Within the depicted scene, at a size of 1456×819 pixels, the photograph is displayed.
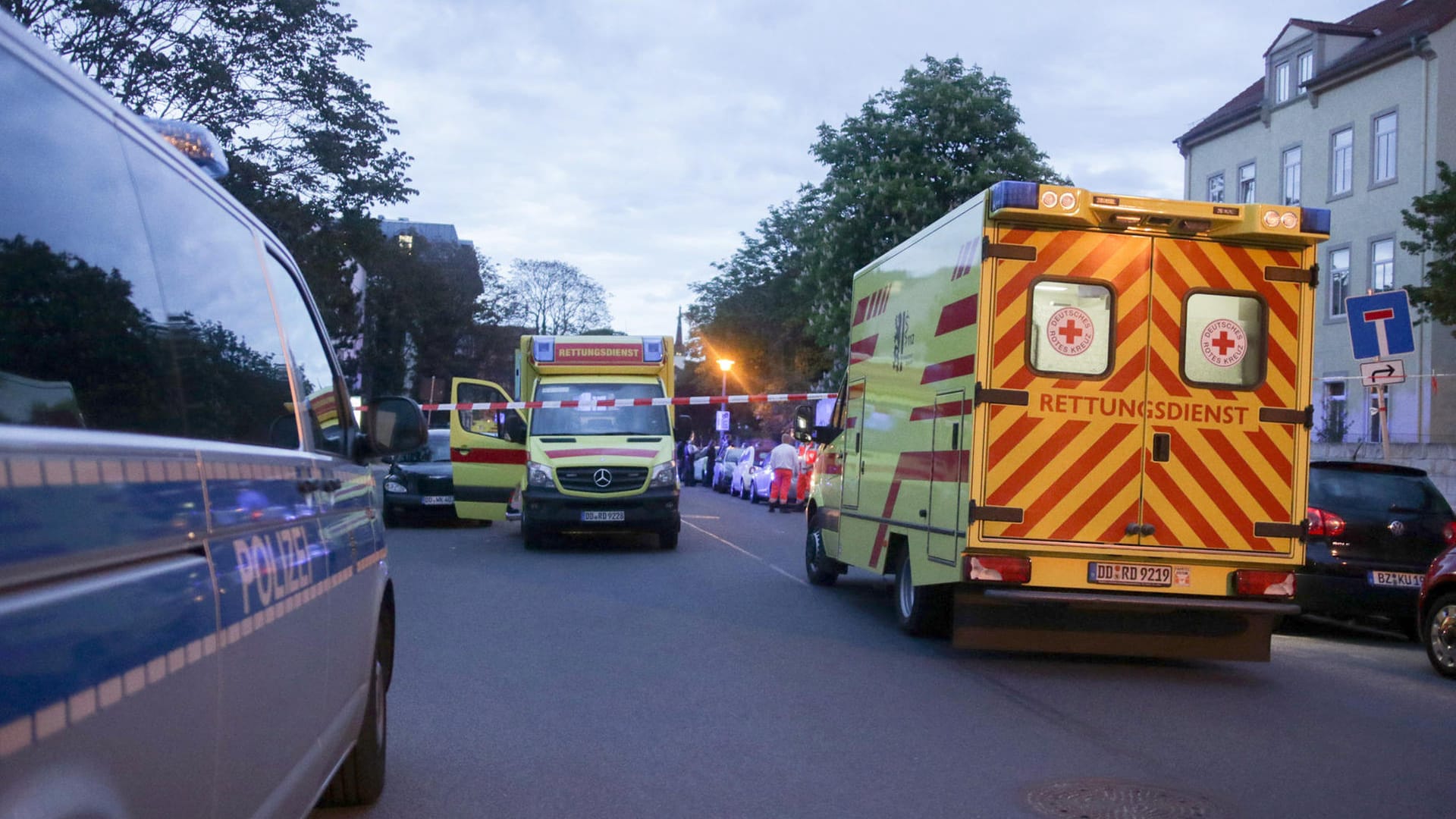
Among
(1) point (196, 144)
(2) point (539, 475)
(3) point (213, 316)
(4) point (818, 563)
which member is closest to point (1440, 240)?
(4) point (818, 563)

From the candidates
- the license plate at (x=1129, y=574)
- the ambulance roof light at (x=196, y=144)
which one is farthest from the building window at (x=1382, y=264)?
the ambulance roof light at (x=196, y=144)

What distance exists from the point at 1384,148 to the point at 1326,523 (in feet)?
84.1

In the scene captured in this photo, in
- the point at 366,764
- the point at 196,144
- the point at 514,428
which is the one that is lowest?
the point at 366,764

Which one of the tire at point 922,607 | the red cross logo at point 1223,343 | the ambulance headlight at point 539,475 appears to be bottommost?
the tire at point 922,607

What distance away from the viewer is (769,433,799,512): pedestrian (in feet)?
102

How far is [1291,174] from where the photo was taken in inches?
1485

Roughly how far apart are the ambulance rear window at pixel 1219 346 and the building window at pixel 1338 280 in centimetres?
2855

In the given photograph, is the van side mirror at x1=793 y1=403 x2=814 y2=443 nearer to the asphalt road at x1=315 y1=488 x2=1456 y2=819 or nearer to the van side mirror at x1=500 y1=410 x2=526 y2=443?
the asphalt road at x1=315 y1=488 x2=1456 y2=819

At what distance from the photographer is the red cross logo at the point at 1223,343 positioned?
30.5ft

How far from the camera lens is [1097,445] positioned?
30.1ft

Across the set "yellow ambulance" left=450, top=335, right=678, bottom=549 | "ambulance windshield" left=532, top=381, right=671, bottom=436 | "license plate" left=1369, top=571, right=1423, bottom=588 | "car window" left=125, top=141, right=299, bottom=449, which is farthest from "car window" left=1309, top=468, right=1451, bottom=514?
"car window" left=125, top=141, right=299, bottom=449

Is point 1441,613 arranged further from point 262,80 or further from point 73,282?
point 262,80

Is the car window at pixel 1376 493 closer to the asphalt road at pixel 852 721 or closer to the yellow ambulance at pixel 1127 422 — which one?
the asphalt road at pixel 852 721

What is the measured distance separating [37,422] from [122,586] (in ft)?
0.96
